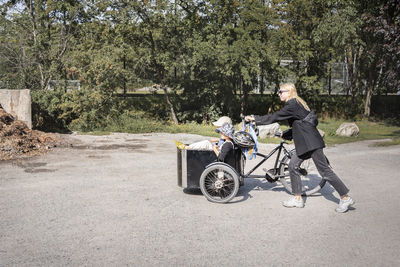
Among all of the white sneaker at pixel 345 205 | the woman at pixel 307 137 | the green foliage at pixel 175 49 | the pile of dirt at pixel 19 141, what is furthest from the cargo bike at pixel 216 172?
the green foliage at pixel 175 49

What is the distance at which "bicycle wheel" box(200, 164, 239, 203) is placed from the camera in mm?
6023

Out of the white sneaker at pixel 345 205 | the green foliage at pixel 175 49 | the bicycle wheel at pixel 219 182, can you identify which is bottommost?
the white sneaker at pixel 345 205

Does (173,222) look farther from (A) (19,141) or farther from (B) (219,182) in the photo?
(A) (19,141)

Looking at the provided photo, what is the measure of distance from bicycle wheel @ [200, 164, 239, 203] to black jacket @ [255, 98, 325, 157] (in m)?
0.98

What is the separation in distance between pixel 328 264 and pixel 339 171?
498cm

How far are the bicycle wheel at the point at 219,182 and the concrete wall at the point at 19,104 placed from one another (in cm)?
938

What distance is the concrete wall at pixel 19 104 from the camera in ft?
44.1

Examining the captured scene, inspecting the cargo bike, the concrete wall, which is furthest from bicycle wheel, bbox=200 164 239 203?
the concrete wall

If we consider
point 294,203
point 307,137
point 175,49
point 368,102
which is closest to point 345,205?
point 294,203

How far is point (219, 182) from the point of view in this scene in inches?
239

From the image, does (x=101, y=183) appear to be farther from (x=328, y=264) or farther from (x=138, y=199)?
(x=328, y=264)

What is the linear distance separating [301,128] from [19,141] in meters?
7.80

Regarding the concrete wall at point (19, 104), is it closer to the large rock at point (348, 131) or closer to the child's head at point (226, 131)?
the child's head at point (226, 131)

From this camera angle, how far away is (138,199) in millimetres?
6324
